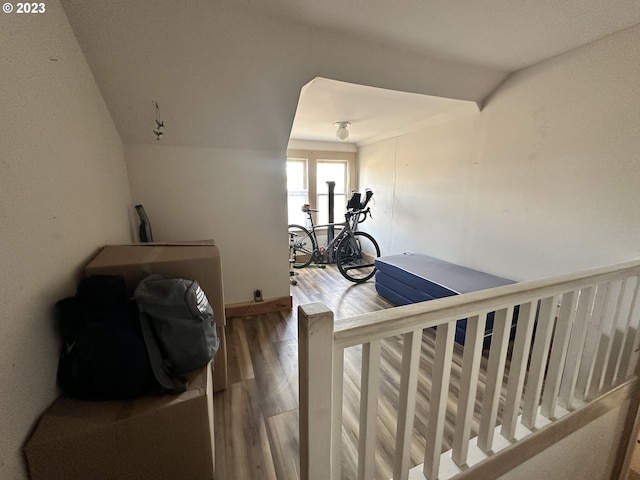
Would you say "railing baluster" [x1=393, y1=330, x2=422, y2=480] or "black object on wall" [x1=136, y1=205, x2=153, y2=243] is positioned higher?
"black object on wall" [x1=136, y1=205, x2=153, y2=243]

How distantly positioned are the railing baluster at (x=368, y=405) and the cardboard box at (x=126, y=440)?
0.64 metres

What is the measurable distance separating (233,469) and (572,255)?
2.67 metres

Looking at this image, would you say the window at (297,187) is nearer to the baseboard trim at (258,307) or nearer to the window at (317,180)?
the window at (317,180)

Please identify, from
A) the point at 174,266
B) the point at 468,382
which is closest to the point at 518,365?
the point at 468,382

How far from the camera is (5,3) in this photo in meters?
0.87

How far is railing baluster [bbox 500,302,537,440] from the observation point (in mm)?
964

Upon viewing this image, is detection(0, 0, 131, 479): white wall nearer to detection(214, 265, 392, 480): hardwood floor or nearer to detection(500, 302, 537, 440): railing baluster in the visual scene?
detection(214, 265, 392, 480): hardwood floor

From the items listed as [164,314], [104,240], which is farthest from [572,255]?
[104,240]

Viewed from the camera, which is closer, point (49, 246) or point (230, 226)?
point (49, 246)

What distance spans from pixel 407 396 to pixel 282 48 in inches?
77.5

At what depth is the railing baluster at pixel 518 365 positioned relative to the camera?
964 millimetres

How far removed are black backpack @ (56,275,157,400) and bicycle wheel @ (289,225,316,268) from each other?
329cm

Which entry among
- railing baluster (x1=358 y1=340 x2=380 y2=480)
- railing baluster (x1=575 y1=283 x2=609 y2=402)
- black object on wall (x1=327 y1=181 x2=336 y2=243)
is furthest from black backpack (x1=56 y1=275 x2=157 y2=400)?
black object on wall (x1=327 y1=181 x2=336 y2=243)

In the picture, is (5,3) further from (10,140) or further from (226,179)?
(226,179)
